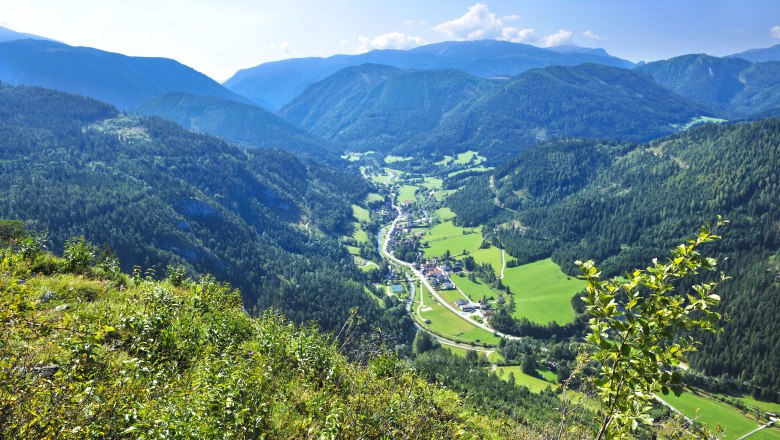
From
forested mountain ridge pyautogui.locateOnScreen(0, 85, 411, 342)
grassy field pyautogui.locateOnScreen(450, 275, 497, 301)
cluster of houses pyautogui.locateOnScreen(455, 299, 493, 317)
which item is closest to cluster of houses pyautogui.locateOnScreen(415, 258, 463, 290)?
grassy field pyautogui.locateOnScreen(450, 275, 497, 301)

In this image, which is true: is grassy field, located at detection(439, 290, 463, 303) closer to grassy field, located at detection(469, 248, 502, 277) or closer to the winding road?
the winding road

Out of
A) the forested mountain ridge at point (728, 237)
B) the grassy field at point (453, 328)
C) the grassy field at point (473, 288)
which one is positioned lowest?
the grassy field at point (453, 328)

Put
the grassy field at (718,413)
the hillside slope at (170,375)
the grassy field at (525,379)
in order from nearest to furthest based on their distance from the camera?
the hillside slope at (170,375) → the grassy field at (718,413) → the grassy field at (525,379)

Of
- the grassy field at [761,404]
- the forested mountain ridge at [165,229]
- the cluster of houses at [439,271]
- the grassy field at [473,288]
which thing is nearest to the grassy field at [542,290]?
the grassy field at [473,288]

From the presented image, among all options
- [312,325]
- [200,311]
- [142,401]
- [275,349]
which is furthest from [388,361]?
[142,401]

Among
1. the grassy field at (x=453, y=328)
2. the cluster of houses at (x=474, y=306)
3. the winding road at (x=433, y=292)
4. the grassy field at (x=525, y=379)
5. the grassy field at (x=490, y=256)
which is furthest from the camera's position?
the grassy field at (x=490, y=256)

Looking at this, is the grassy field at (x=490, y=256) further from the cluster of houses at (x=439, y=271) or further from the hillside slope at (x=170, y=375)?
the hillside slope at (x=170, y=375)

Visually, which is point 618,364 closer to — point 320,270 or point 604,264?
point 320,270

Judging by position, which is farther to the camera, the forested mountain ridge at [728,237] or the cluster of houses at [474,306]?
the cluster of houses at [474,306]
